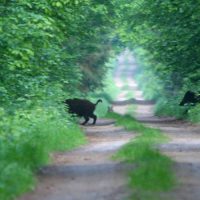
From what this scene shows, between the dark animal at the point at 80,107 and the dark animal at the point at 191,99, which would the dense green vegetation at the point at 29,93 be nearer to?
the dark animal at the point at 80,107

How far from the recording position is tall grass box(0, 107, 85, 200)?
9.59m

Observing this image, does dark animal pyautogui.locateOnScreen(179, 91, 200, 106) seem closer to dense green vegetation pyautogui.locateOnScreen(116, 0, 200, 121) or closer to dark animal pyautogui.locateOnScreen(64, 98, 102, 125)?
dense green vegetation pyautogui.locateOnScreen(116, 0, 200, 121)

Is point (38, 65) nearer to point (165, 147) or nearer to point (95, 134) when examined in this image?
point (95, 134)

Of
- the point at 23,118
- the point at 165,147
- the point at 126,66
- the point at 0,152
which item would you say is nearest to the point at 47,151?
the point at 23,118

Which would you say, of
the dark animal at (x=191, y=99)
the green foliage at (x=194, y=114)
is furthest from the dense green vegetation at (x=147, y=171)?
the dark animal at (x=191, y=99)

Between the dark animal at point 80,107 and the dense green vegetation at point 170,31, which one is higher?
the dense green vegetation at point 170,31

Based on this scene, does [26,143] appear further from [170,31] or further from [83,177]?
[170,31]

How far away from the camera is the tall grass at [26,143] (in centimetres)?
959

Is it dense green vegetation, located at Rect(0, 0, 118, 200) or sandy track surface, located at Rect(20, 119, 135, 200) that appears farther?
dense green vegetation, located at Rect(0, 0, 118, 200)

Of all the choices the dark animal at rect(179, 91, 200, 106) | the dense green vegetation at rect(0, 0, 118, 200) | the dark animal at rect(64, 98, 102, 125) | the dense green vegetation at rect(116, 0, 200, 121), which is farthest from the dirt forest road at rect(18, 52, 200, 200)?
the dark animal at rect(179, 91, 200, 106)

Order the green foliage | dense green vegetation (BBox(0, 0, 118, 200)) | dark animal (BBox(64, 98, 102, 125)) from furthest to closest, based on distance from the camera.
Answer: the green foliage, dark animal (BBox(64, 98, 102, 125)), dense green vegetation (BBox(0, 0, 118, 200))

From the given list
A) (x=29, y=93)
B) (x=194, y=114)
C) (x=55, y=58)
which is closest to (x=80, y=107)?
(x=55, y=58)

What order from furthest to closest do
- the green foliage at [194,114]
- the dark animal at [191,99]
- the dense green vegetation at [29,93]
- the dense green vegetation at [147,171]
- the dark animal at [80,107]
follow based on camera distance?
1. the dark animal at [191,99]
2. the green foliage at [194,114]
3. the dark animal at [80,107]
4. the dense green vegetation at [29,93]
5. the dense green vegetation at [147,171]

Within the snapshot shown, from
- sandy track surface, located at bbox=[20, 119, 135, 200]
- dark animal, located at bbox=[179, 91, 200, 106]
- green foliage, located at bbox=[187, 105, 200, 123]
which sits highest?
dark animal, located at bbox=[179, 91, 200, 106]
